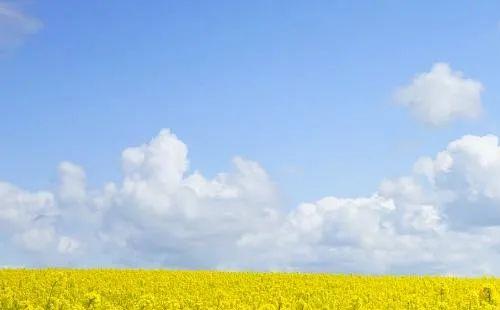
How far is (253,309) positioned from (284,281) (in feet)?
50.4

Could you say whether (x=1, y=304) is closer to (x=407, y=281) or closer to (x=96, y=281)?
(x=96, y=281)

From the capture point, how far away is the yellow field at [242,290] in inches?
995

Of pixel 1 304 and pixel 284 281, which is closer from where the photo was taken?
pixel 1 304

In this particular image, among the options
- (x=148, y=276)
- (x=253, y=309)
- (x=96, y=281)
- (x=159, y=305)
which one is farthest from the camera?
(x=148, y=276)

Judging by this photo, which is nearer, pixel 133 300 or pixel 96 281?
pixel 133 300

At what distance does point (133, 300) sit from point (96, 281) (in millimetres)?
8073

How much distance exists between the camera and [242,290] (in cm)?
3088

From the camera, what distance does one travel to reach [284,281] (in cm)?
3678

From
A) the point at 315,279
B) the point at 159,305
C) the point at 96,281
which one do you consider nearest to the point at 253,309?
the point at 159,305

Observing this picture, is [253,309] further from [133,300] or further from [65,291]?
[65,291]

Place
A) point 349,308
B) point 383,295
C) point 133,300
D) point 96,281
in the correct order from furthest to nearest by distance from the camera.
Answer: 1. point 96,281
2. point 383,295
3. point 133,300
4. point 349,308

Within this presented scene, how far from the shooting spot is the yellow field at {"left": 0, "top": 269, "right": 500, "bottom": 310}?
25266mm

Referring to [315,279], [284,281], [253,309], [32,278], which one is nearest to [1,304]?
[253,309]

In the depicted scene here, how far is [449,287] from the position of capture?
1387 inches
